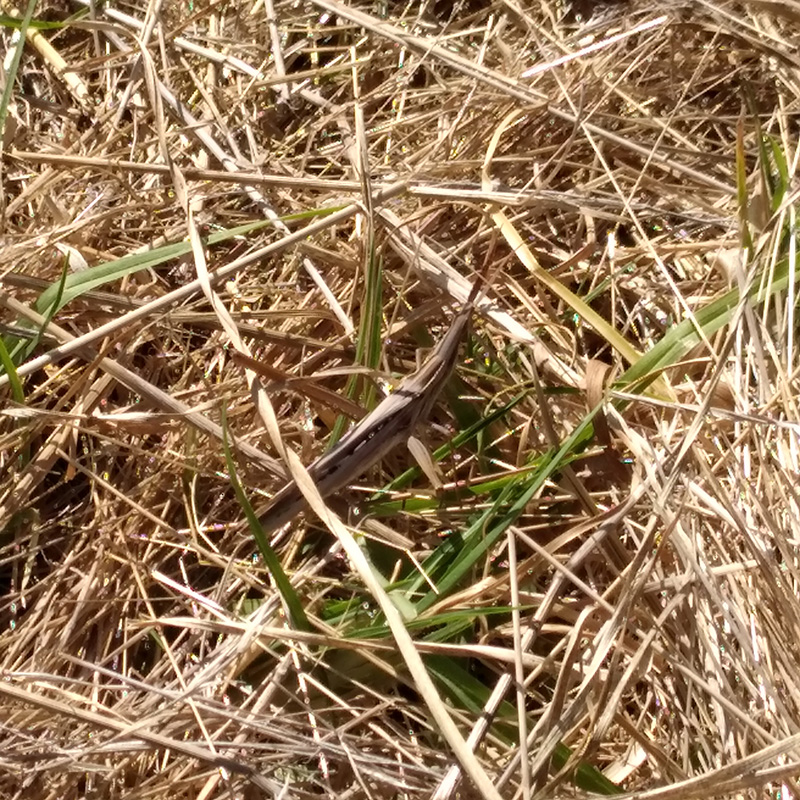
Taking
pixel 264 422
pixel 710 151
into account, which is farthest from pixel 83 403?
pixel 710 151

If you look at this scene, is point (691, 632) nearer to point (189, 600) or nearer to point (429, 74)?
point (189, 600)

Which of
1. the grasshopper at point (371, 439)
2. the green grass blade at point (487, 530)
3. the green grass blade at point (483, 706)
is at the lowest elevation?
the green grass blade at point (483, 706)

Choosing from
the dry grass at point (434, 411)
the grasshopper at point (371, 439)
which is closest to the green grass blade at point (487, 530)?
the dry grass at point (434, 411)

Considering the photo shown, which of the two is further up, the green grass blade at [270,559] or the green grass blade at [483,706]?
the green grass blade at [270,559]

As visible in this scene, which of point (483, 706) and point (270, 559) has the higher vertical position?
point (270, 559)

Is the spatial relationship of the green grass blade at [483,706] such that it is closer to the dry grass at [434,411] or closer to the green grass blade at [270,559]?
the dry grass at [434,411]

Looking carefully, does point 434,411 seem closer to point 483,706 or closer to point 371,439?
point 371,439

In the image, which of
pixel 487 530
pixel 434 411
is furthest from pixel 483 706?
pixel 434 411
